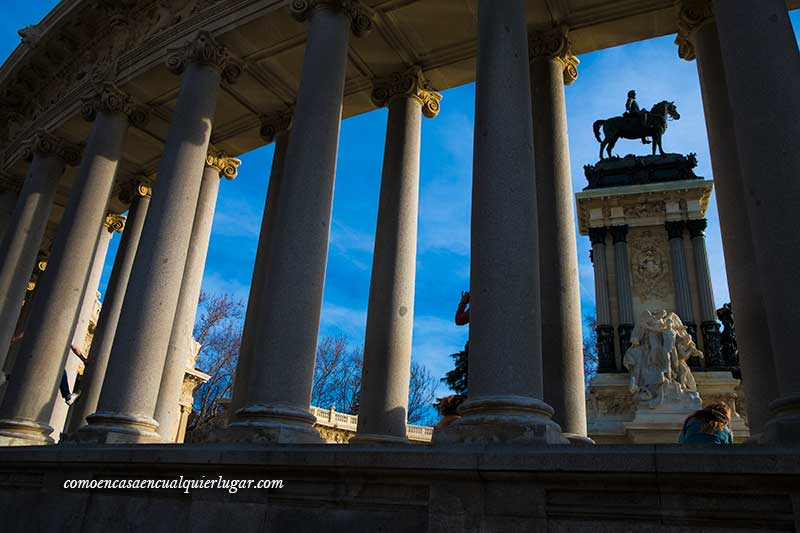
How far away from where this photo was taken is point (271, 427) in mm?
16219

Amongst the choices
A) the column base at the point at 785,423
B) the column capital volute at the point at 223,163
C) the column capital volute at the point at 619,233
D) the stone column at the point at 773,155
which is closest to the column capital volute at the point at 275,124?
the column capital volute at the point at 223,163

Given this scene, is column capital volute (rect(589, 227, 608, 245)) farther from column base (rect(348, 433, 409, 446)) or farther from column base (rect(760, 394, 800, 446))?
Result: column base (rect(760, 394, 800, 446))

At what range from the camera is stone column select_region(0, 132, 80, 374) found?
1302 inches

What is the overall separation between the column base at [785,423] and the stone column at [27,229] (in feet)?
119

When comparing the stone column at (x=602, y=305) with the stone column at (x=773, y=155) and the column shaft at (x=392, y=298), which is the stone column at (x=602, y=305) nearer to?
the column shaft at (x=392, y=298)

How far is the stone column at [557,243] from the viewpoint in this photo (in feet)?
63.7

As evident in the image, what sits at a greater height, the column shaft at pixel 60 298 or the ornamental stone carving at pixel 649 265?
the ornamental stone carving at pixel 649 265

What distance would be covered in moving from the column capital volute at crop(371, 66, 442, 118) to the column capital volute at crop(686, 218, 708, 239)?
27098mm

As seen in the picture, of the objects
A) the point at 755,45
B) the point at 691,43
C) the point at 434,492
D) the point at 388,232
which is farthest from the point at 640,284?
the point at 434,492

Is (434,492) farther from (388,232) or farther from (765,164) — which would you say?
(388,232)

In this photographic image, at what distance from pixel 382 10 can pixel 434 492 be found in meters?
21.9

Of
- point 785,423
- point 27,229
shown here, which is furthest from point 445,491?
point 27,229

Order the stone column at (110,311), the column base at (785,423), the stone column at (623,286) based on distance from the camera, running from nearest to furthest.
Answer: the column base at (785,423) → the stone column at (110,311) → the stone column at (623,286)

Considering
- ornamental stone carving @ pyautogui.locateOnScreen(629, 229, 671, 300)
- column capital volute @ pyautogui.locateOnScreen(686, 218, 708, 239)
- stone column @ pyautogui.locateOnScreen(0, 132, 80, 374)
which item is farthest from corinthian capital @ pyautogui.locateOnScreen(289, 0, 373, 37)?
column capital volute @ pyautogui.locateOnScreen(686, 218, 708, 239)
